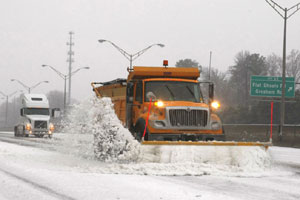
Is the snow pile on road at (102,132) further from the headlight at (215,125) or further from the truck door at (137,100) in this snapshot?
the headlight at (215,125)

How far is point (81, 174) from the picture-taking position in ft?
36.8

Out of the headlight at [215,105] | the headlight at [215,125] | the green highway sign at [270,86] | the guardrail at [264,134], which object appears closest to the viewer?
the headlight at [215,125]

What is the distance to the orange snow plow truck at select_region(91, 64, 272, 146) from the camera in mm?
13227

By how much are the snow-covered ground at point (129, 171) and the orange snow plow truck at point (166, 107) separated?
408 millimetres

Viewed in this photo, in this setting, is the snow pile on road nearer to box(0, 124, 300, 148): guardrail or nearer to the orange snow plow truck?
the orange snow plow truck

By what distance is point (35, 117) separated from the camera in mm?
40531

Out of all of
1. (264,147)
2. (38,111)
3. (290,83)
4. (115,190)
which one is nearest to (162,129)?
(264,147)

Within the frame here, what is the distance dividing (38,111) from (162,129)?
29550 millimetres

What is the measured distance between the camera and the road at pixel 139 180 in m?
8.52

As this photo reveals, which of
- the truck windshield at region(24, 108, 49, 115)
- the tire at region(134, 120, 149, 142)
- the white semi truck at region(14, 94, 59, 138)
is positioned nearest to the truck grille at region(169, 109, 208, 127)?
the tire at region(134, 120, 149, 142)

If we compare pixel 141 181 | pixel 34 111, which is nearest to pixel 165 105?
pixel 141 181

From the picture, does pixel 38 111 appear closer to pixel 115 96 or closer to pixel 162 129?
pixel 115 96

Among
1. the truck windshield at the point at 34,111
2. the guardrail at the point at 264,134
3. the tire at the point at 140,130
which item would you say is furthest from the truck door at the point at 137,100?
the truck windshield at the point at 34,111

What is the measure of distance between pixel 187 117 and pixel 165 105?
2.11 ft
